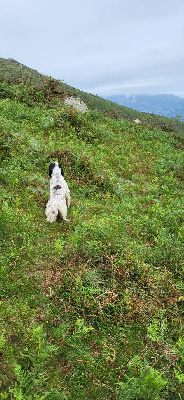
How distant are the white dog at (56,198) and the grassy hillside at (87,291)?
0.34 m

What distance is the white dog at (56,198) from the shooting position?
935 centimetres

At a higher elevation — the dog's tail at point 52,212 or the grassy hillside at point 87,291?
the dog's tail at point 52,212

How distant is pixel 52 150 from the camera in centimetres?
1558

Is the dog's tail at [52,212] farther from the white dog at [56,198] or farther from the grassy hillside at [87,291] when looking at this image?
the grassy hillside at [87,291]

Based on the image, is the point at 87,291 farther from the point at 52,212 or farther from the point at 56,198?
the point at 56,198

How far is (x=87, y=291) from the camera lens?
6383 mm

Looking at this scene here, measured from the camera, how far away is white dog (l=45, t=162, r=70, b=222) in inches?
368

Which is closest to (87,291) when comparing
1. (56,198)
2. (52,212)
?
(52,212)

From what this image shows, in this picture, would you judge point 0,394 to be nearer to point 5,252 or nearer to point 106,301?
point 106,301

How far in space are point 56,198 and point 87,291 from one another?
4.23m

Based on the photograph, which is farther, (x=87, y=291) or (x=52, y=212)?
(x=52, y=212)

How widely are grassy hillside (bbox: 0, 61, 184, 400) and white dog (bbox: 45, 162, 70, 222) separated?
34 cm

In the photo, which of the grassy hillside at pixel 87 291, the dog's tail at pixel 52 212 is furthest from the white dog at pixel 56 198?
the grassy hillside at pixel 87 291

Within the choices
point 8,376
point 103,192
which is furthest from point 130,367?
point 103,192
